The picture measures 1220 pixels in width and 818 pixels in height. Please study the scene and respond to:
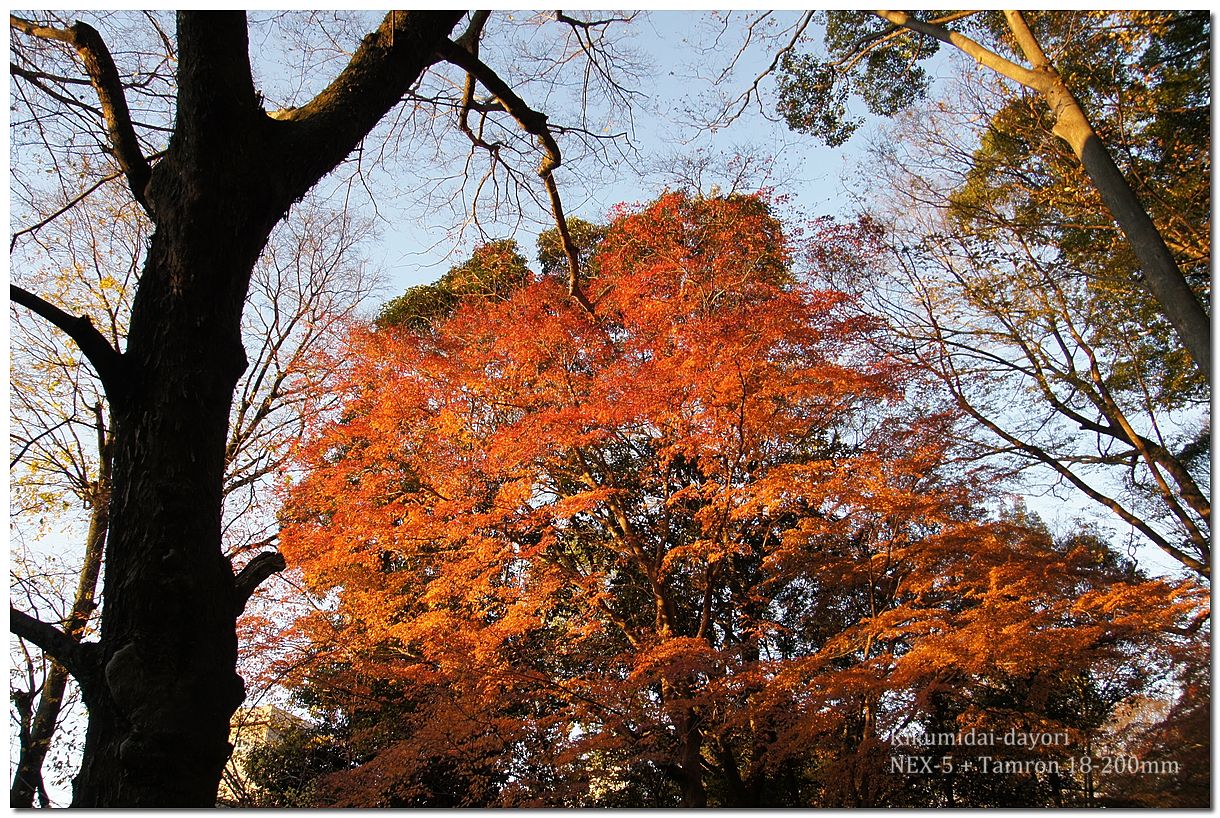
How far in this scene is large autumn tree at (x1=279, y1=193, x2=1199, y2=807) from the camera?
566cm

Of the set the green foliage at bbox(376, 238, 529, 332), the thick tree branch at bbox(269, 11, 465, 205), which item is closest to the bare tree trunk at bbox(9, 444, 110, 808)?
the thick tree branch at bbox(269, 11, 465, 205)

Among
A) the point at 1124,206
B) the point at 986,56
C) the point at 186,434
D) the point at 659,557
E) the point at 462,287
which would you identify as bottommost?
the point at 186,434

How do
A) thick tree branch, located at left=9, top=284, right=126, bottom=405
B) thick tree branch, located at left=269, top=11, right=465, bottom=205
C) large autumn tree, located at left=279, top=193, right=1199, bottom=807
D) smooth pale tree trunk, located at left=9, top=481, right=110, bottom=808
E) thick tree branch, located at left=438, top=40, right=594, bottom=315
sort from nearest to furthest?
thick tree branch, located at left=9, top=284, right=126, bottom=405, thick tree branch, located at left=269, top=11, right=465, bottom=205, thick tree branch, located at left=438, top=40, right=594, bottom=315, smooth pale tree trunk, located at left=9, top=481, right=110, bottom=808, large autumn tree, located at left=279, top=193, right=1199, bottom=807

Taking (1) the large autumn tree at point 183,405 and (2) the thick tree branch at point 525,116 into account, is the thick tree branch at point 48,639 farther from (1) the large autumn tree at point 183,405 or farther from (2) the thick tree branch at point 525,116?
(2) the thick tree branch at point 525,116

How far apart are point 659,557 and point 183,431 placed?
18.9 feet

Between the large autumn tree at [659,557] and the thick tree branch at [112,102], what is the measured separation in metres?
4.04

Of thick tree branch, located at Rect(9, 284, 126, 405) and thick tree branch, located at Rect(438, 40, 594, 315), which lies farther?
thick tree branch, located at Rect(438, 40, 594, 315)

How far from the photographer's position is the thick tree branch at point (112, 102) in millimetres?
2287

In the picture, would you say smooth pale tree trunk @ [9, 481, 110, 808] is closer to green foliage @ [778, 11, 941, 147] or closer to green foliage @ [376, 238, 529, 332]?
green foliage @ [376, 238, 529, 332]

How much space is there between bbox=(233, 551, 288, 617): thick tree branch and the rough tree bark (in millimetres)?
86

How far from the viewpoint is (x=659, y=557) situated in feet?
23.5

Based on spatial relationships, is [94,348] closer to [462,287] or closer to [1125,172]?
[1125,172]

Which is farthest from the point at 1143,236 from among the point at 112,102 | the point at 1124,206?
the point at 112,102

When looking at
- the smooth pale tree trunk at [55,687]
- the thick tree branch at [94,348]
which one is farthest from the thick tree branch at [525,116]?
the smooth pale tree trunk at [55,687]
